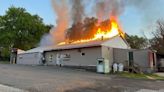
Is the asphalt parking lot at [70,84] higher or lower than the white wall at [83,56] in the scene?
lower

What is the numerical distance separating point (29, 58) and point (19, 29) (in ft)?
68.4

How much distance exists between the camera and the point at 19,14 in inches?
Answer: 2312

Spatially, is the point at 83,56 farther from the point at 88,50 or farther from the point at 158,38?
the point at 158,38

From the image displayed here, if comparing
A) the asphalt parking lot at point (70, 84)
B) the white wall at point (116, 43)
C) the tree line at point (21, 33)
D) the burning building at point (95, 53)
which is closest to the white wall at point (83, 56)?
the burning building at point (95, 53)

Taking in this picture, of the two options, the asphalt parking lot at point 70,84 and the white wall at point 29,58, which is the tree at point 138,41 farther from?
the asphalt parking lot at point 70,84

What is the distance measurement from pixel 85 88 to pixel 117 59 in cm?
1669

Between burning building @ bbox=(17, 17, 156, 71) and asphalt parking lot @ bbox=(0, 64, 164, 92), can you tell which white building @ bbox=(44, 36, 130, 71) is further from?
asphalt parking lot @ bbox=(0, 64, 164, 92)

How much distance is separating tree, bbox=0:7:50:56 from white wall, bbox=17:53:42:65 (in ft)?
52.7

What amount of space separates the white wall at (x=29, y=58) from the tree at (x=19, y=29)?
1606 cm

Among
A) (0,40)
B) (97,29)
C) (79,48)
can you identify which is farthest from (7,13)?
(79,48)

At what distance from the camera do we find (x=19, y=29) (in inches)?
2275

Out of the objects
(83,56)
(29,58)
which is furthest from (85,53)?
(29,58)

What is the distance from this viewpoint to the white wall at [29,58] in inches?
1430

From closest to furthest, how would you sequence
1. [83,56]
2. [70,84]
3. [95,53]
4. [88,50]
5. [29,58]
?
[70,84], [95,53], [88,50], [83,56], [29,58]
